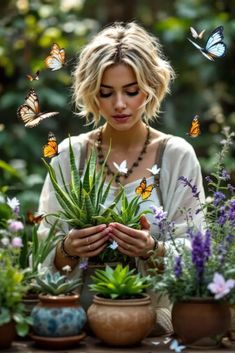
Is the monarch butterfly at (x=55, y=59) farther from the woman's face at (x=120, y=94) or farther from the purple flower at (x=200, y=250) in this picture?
the purple flower at (x=200, y=250)

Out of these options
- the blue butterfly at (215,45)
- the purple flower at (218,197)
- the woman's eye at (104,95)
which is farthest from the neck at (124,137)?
the purple flower at (218,197)

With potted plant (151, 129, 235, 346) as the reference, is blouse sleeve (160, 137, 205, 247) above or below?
above

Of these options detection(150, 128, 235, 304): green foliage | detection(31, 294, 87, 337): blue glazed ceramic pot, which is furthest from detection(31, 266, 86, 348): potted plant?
detection(150, 128, 235, 304): green foliage

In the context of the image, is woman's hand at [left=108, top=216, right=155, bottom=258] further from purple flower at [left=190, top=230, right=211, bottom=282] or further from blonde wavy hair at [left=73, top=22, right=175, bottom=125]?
blonde wavy hair at [left=73, top=22, right=175, bottom=125]

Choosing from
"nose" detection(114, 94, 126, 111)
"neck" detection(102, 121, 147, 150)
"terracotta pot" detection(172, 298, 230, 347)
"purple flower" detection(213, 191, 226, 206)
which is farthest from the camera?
"neck" detection(102, 121, 147, 150)

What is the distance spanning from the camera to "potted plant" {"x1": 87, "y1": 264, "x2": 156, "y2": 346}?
3.04 meters

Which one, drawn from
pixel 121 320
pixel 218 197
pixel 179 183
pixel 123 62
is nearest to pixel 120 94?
pixel 123 62

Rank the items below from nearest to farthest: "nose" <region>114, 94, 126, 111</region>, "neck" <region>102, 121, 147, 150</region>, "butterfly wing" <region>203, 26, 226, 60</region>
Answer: "butterfly wing" <region>203, 26, 226, 60</region>
"nose" <region>114, 94, 126, 111</region>
"neck" <region>102, 121, 147, 150</region>

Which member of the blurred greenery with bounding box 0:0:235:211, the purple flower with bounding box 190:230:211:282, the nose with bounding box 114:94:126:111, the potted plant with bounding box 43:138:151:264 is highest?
the blurred greenery with bounding box 0:0:235:211

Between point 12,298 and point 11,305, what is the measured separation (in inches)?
1.2

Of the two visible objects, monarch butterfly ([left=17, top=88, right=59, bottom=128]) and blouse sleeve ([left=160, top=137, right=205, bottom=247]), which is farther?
blouse sleeve ([left=160, top=137, right=205, bottom=247])

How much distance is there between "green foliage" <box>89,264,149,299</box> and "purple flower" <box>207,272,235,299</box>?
277mm

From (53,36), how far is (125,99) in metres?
4.30

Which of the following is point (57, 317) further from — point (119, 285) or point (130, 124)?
point (130, 124)
